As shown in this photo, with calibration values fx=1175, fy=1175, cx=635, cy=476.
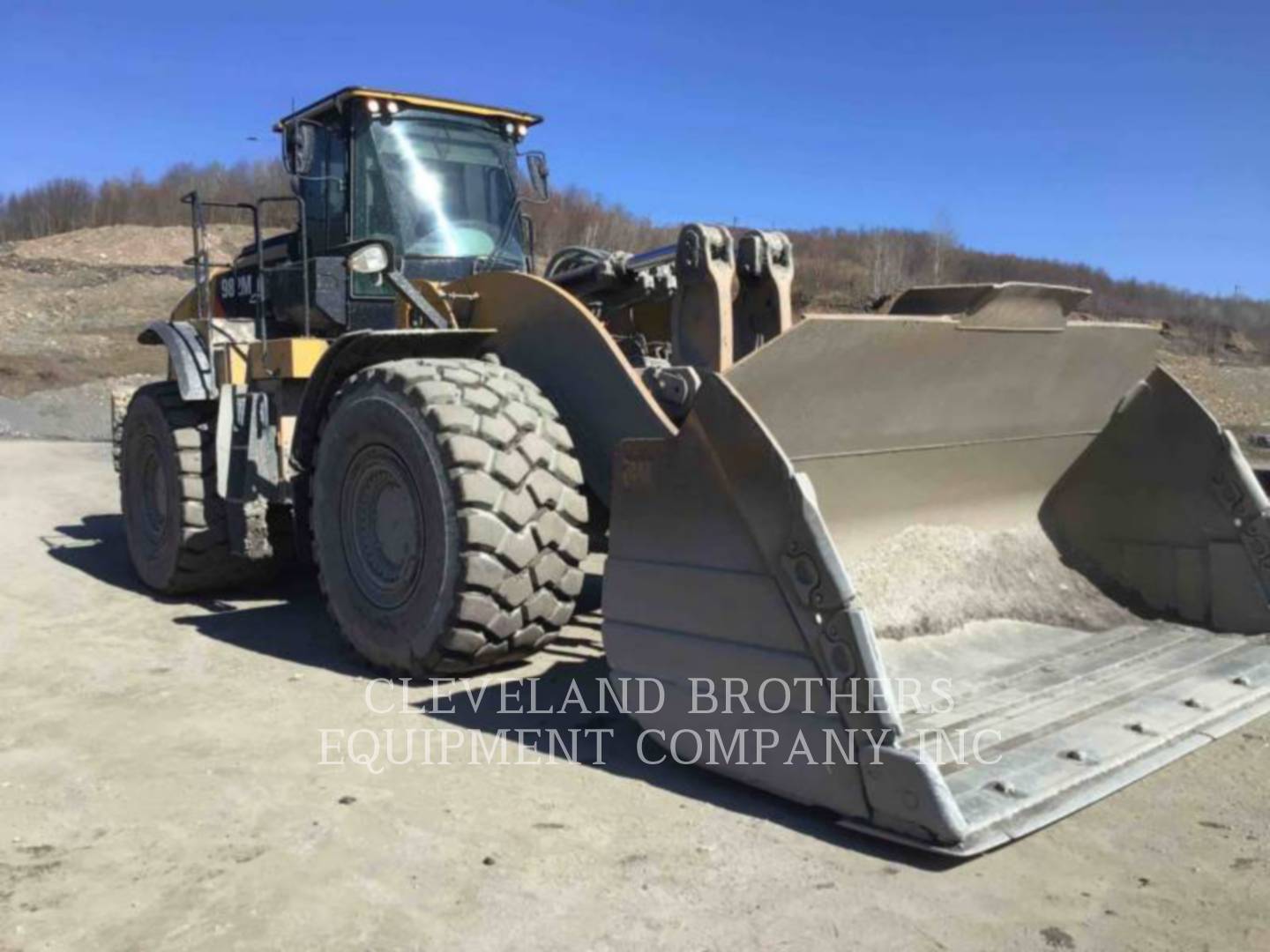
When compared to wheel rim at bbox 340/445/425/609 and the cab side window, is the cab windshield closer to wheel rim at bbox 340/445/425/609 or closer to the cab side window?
the cab side window

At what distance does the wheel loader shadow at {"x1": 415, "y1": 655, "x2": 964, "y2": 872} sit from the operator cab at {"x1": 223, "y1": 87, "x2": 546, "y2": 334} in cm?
216

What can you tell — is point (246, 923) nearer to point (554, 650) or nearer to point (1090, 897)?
point (1090, 897)

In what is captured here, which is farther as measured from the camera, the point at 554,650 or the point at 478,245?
the point at 478,245

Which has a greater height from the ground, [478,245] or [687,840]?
[478,245]

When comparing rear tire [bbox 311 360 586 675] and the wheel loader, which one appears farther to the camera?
rear tire [bbox 311 360 586 675]

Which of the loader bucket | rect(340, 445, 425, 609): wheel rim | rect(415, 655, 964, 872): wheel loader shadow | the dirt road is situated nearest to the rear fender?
rect(340, 445, 425, 609): wheel rim

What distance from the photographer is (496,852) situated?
125 inches

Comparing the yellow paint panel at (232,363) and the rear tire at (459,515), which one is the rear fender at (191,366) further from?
the rear tire at (459,515)

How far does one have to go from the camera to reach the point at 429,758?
385cm

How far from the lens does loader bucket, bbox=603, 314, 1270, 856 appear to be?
10.6 ft

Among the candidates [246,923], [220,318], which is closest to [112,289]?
[220,318]

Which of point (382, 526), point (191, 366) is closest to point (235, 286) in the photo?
point (191, 366)

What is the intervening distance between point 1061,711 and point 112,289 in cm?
2820

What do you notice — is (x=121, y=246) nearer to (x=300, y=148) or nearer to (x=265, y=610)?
(x=265, y=610)
